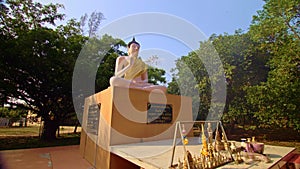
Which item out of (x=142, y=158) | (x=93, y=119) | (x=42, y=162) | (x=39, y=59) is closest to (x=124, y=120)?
(x=93, y=119)

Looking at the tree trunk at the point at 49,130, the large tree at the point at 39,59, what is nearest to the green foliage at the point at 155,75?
the large tree at the point at 39,59

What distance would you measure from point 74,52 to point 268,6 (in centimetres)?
821

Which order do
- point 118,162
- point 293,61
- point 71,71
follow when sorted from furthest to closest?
1. point 71,71
2. point 293,61
3. point 118,162

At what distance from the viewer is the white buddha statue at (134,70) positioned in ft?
14.0

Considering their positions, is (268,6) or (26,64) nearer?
(268,6)

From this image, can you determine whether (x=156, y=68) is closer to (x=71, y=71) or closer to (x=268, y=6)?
(x=71, y=71)

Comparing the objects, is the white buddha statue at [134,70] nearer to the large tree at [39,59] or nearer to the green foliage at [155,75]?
the large tree at [39,59]

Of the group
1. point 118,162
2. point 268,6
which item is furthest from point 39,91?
point 268,6

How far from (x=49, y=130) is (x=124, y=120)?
656 centimetres

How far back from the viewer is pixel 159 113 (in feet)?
13.8

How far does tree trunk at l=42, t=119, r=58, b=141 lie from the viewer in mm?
8086

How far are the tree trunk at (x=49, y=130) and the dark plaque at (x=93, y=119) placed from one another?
4708mm

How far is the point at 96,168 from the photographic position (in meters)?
3.69

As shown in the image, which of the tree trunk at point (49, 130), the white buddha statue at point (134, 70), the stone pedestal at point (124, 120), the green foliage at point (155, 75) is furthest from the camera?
the green foliage at point (155, 75)
